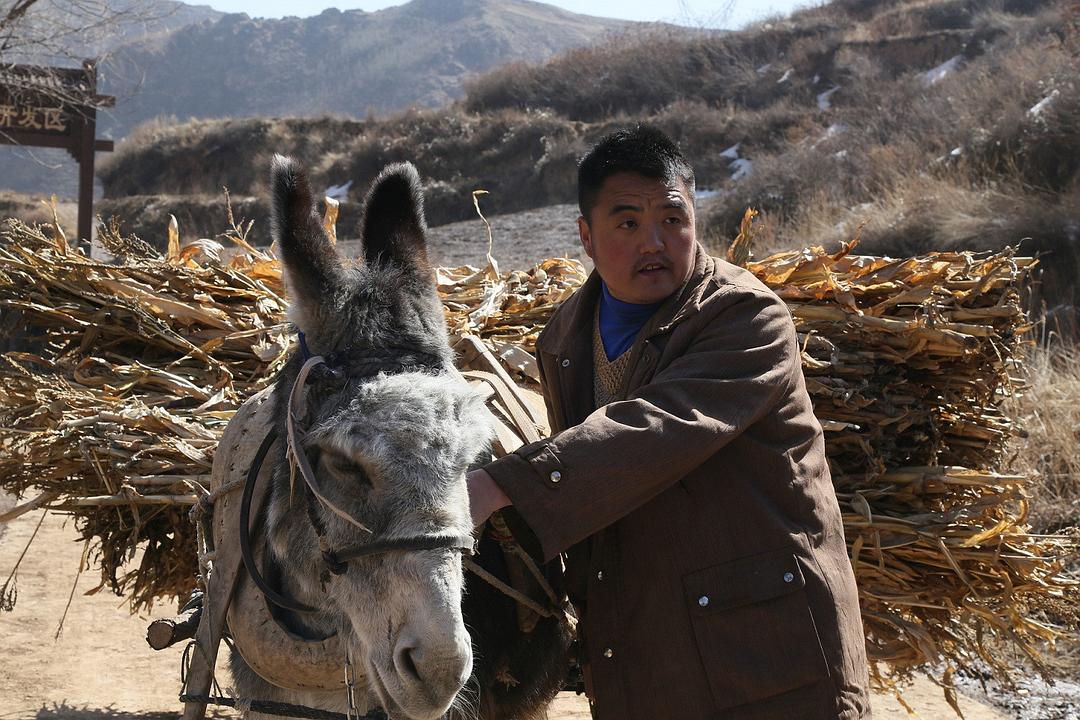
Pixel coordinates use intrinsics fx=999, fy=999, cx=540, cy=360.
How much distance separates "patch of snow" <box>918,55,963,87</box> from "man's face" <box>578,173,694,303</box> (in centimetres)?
2119

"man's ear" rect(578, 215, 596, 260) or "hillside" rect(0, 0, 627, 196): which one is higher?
"man's ear" rect(578, 215, 596, 260)

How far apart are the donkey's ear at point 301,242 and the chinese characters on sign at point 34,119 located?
1178 cm

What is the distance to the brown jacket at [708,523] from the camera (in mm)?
2229

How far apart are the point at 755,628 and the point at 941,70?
79.5 feet

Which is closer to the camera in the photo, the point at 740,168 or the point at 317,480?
the point at 317,480

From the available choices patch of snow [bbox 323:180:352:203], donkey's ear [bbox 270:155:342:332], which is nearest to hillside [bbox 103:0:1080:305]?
patch of snow [bbox 323:180:352:203]

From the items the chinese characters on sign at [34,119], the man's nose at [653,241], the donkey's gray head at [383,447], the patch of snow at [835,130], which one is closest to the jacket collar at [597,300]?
the man's nose at [653,241]

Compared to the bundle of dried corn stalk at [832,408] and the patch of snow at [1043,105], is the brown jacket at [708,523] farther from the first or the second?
the patch of snow at [1043,105]

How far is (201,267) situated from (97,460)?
1.24m

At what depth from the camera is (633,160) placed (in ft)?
8.31

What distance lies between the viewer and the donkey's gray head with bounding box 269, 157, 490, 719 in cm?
190

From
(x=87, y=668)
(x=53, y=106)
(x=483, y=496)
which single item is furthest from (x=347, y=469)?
(x=53, y=106)

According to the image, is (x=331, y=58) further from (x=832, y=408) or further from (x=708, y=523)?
(x=708, y=523)

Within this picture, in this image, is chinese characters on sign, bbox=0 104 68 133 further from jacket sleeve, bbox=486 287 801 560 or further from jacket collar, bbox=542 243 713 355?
jacket sleeve, bbox=486 287 801 560
